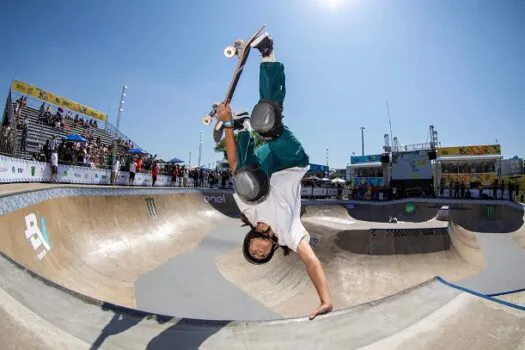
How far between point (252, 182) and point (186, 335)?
1730 millimetres

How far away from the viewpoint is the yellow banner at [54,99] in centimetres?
2719

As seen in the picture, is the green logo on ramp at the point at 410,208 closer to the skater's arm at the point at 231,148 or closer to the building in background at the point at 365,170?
the building in background at the point at 365,170

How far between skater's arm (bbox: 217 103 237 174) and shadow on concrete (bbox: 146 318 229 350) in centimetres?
176

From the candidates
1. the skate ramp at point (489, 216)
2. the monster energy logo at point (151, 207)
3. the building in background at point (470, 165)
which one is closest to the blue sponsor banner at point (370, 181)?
the building in background at point (470, 165)

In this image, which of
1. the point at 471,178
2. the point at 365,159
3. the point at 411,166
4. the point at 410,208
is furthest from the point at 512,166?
the point at 410,208

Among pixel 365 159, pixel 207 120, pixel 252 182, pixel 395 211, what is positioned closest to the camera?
pixel 252 182

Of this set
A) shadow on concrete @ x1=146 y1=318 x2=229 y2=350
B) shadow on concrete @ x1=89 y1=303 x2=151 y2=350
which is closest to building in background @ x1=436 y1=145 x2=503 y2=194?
shadow on concrete @ x1=146 y1=318 x2=229 y2=350

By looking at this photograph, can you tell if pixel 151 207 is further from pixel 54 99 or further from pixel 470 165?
pixel 470 165

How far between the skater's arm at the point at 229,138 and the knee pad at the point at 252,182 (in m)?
0.23

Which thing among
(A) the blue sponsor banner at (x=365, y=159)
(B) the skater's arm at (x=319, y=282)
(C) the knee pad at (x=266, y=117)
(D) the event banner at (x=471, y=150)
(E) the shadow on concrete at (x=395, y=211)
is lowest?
(E) the shadow on concrete at (x=395, y=211)

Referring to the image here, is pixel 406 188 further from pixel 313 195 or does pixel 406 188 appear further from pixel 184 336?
pixel 184 336

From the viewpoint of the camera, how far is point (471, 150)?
43.2 meters

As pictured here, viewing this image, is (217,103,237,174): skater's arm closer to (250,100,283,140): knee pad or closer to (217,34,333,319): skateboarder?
(217,34,333,319): skateboarder

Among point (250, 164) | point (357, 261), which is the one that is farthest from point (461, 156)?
point (250, 164)
